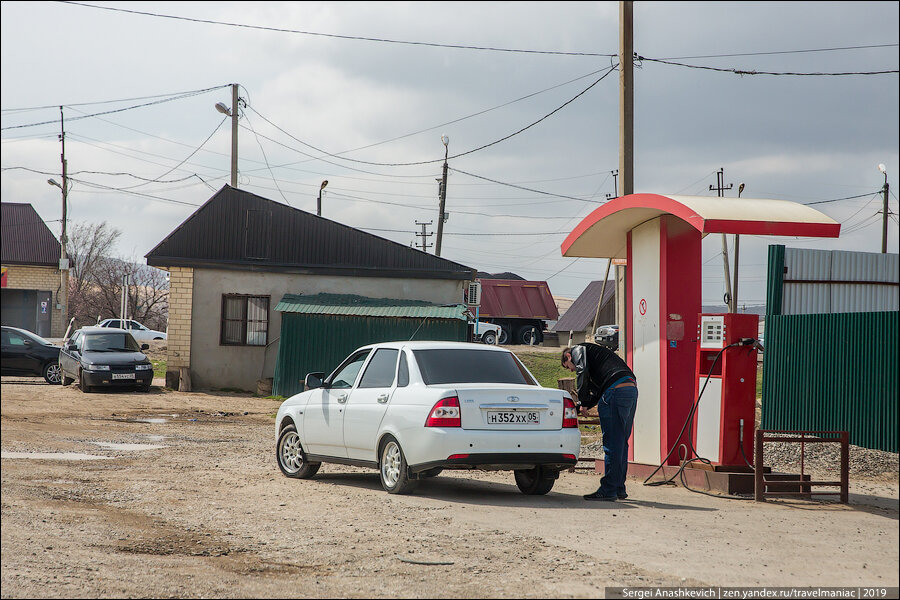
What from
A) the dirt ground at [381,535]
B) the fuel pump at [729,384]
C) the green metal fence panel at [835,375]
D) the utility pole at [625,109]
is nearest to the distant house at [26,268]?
the dirt ground at [381,535]

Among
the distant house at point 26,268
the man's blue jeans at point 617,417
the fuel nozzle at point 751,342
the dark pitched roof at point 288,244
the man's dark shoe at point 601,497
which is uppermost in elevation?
the dark pitched roof at point 288,244

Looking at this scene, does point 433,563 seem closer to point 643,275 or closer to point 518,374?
point 518,374

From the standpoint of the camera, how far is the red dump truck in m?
53.4

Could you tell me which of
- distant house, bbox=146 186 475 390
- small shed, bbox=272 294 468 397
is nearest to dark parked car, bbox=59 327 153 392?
distant house, bbox=146 186 475 390

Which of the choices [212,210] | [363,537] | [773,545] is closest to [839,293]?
[773,545]

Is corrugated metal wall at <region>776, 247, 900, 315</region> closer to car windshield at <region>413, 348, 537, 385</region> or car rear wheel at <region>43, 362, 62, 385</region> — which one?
car windshield at <region>413, 348, 537, 385</region>

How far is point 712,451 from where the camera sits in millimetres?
10867

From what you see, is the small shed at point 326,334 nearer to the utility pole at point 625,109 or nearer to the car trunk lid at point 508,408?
the utility pole at point 625,109

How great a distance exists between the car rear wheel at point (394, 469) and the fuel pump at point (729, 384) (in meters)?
3.49

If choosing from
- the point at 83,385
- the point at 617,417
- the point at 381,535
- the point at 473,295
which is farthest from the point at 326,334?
the point at 381,535

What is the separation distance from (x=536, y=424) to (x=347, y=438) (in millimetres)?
2261

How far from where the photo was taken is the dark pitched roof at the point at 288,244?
28.0 metres

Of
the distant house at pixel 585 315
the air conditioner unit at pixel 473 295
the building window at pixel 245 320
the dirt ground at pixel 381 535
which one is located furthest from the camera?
the distant house at pixel 585 315

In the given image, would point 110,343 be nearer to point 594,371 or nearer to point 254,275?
point 254,275
